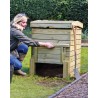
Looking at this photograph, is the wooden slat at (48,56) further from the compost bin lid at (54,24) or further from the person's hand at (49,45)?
the compost bin lid at (54,24)

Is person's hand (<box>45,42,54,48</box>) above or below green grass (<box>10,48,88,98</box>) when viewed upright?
above

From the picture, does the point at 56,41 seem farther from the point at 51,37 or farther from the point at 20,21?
the point at 20,21

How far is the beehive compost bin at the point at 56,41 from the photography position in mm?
5020

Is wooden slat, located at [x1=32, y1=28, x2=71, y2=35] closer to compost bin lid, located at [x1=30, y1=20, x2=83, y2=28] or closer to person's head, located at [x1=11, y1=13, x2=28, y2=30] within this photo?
compost bin lid, located at [x1=30, y1=20, x2=83, y2=28]

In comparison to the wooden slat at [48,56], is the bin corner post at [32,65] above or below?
below

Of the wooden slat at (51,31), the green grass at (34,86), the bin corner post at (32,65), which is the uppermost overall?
the wooden slat at (51,31)

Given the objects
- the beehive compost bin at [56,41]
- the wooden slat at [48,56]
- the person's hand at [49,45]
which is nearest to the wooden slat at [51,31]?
the beehive compost bin at [56,41]

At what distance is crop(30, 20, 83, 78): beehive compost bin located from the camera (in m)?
5.02

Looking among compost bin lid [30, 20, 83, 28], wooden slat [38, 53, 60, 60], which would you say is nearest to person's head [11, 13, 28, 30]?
compost bin lid [30, 20, 83, 28]

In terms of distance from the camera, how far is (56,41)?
5133 mm

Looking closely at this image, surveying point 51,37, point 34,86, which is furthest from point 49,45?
point 34,86
